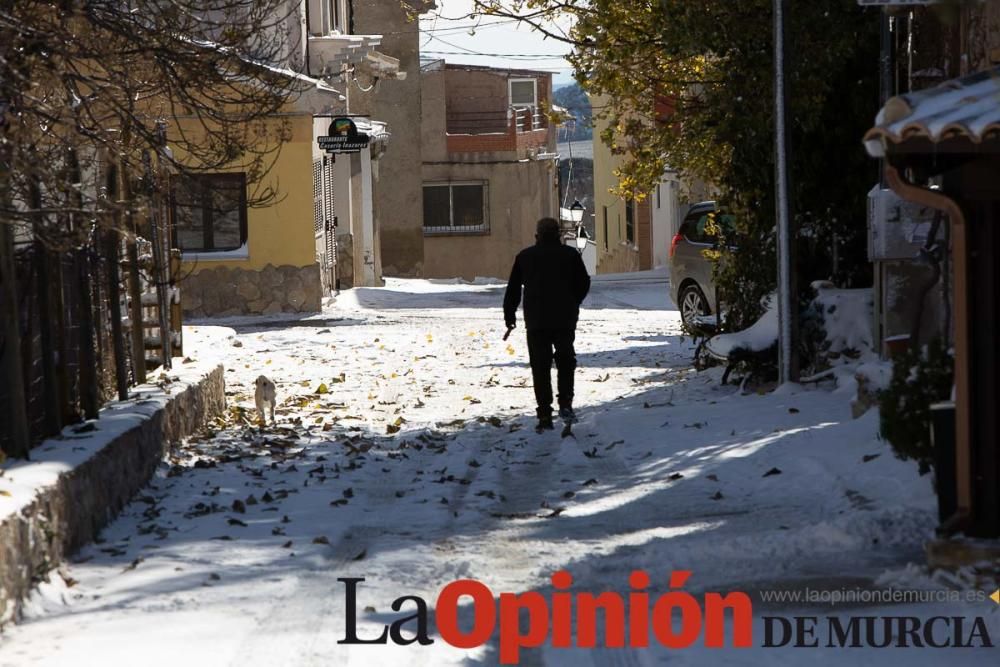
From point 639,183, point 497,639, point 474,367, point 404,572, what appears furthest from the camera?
point 474,367

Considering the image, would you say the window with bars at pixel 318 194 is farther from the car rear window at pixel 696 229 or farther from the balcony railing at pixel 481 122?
the balcony railing at pixel 481 122

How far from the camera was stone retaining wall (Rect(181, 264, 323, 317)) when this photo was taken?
998 inches

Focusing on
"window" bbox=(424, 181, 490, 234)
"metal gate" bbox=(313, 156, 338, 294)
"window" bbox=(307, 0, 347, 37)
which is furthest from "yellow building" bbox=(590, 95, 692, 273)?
"metal gate" bbox=(313, 156, 338, 294)

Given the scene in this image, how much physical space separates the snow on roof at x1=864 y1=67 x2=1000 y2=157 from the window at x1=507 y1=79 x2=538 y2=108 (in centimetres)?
4759

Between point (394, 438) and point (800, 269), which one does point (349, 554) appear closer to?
point (394, 438)

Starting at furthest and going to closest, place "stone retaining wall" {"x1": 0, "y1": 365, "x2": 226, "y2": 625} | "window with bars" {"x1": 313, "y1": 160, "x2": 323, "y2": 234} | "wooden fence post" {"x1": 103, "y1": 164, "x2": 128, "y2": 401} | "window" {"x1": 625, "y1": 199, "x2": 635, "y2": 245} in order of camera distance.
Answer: "window" {"x1": 625, "y1": 199, "x2": 635, "y2": 245} < "window with bars" {"x1": 313, "y1": 160, "x2": 323, "y2": 234} < "wooden fence post" {"x1": 103, "y1": 164, "x2": 128, "y2": 401} < "stone retaining wall" {"x1": 0, "y1": 365, "x2": 226, "y2": 625}

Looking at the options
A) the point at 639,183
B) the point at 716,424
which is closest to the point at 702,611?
the point at 716,424

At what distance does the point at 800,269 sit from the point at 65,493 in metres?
8.73

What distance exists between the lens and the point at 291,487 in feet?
32.4

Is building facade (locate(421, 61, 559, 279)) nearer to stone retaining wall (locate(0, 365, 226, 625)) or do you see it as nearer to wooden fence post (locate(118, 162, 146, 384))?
wooden fence post (locate(118, 162, 146, 384))

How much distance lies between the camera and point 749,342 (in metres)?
13.6

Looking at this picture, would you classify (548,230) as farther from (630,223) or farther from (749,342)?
(630,223)

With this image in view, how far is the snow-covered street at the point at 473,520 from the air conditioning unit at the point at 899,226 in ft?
4.40

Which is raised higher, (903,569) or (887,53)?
(887,53)
